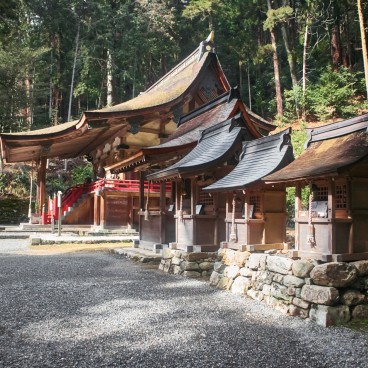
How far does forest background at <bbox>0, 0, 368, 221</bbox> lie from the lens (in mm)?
23344

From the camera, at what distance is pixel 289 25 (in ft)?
89.6

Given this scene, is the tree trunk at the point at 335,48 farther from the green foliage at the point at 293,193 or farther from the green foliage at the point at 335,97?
the green foliage at the point at 293,193

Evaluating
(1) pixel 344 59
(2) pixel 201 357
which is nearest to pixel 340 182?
(2) pixel 201 357

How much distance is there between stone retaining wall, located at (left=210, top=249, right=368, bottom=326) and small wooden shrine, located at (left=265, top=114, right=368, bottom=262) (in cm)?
24

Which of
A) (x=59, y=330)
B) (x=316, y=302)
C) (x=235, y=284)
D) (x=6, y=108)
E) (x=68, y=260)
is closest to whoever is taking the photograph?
(x=59, y=330)

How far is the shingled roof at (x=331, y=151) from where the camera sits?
4.87 meters

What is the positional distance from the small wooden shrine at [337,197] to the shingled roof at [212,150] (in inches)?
83.7

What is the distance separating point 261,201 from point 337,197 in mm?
1526

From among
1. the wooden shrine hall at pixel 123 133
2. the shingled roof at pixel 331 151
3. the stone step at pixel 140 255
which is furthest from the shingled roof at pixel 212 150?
the wooden shrine hall at pixel 123 133

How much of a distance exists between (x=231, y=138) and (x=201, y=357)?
535 cm

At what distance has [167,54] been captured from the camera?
3181 centimetres

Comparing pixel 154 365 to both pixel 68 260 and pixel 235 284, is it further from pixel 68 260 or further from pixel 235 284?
pixel 68 260

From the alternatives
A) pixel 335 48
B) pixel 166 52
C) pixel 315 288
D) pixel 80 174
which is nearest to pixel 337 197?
pixel 315 288

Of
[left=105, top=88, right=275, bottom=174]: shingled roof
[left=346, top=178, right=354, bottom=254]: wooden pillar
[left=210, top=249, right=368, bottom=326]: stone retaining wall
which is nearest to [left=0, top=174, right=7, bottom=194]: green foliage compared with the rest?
[left=105, top=88, right=275, bottom=174]: shingled roof
